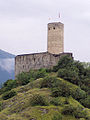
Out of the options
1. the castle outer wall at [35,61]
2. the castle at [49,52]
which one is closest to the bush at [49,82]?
the castle outer wall at [35,61]

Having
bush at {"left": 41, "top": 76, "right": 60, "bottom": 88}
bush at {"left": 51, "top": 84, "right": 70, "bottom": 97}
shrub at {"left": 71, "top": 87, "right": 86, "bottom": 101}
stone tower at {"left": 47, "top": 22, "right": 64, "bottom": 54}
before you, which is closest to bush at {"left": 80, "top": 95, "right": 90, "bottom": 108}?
shrub at {"left": 71, "top": 87, "right": 86, "bottom": 101}

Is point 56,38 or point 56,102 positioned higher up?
point 56,38

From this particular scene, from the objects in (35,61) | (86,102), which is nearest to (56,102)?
(86,102)

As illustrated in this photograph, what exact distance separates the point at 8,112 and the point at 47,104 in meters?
4.05

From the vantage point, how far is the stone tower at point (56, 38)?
49281mm

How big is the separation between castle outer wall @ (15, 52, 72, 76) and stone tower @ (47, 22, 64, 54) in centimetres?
212

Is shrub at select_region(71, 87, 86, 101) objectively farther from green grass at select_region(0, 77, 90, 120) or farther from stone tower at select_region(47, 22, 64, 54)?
stone tower at select_region(47, 22, 64, 54)

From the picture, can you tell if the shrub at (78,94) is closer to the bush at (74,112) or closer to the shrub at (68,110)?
the bush at (74,112)

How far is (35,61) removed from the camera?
1940 inches

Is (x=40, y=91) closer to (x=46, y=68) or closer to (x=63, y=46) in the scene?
(x=46, y=68)

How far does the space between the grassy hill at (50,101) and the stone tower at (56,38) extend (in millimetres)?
11239

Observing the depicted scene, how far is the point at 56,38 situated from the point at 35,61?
5.27 metres

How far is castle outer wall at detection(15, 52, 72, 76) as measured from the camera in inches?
1852

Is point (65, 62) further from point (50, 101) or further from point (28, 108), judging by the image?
point (28, 108)
